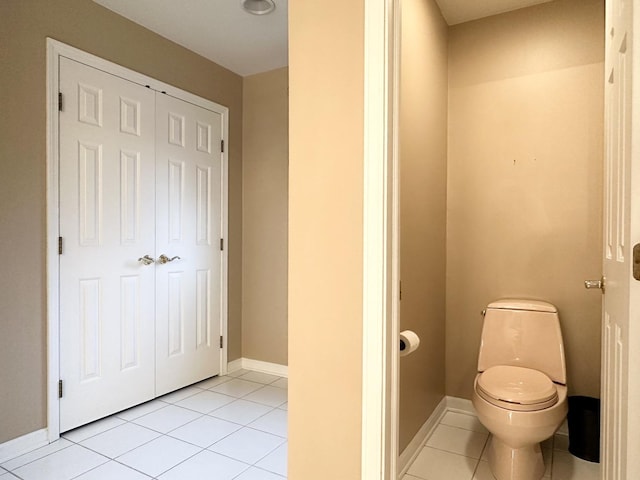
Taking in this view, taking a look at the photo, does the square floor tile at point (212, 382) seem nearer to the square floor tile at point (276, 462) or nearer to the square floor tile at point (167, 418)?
the square floor tile at point (167, 418)

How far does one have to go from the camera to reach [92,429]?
92.8 inches

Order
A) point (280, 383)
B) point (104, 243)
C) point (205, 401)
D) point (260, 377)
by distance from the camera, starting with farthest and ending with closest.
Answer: point (260, 377) → point (280, 383) → point (205, 401) → point (104, 243)

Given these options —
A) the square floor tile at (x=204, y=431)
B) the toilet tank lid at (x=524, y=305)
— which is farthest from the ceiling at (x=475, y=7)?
the square floor tile at (x=204, y=431)

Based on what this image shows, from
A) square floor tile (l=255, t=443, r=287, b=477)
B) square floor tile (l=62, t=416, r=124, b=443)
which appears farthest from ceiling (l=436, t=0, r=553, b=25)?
square floor tile (l=62, t=416, r=124, b=443)

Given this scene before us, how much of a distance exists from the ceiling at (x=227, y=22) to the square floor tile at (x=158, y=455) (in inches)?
103

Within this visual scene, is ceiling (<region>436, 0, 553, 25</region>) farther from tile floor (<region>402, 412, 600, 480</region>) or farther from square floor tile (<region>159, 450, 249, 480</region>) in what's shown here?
square floor tile (<region>159, 450, 249, 480</region>)

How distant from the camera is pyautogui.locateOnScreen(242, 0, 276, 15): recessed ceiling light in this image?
2412 mm

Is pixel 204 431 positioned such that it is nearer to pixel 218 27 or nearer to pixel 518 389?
pixel 518 389

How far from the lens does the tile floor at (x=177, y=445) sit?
192 cm

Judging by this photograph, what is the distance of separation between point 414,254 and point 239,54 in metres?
2.19

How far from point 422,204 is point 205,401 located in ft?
6.75

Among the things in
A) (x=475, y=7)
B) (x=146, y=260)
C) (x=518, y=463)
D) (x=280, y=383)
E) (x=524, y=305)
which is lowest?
(x=280, y=383)

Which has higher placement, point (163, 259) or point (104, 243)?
point (104, 243)

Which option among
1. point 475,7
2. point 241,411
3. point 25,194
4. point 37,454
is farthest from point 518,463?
point 25,194
